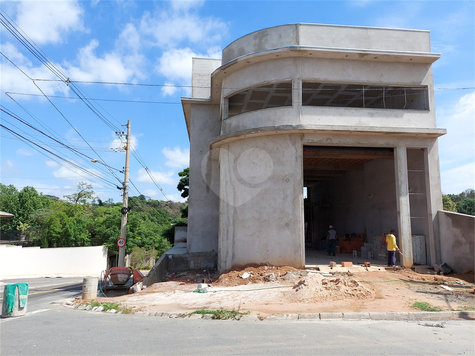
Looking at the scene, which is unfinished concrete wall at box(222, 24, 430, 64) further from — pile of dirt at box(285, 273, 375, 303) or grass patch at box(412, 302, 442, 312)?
grass patch at box(412, 302, 442, 312)

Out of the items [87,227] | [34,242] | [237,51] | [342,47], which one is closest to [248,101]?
[237,51]

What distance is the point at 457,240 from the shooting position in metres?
13.5

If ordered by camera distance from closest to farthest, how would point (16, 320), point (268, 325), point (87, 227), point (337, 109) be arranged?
point (268, 325)
point (16, 320)
point (337, 109)
point (87, 227)

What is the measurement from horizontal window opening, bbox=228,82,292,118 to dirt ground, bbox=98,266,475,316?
29.2 feet

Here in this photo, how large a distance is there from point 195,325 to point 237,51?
12425mm

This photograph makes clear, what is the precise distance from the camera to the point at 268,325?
7.81 metres

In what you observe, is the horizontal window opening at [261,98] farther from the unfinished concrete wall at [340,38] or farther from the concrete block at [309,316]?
the concrete block at [309,316]

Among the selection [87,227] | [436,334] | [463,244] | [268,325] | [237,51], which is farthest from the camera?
[87,227]

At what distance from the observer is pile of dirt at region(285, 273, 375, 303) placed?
10.1 meters

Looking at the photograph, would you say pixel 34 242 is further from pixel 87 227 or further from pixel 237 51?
pixel 237 51

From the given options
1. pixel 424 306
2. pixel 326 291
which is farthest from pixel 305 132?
pixel 424 306

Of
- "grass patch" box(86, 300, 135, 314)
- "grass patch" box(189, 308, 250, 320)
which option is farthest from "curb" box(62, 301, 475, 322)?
"grass patch" box(86, 300, 135, 314)

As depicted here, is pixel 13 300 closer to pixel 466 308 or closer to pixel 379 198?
pixel 466 308

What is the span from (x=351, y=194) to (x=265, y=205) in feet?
35.1
